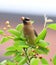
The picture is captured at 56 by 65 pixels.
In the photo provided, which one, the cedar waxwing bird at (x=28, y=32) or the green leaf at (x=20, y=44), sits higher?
the cedar waxwing bird at (x=28, y=32)

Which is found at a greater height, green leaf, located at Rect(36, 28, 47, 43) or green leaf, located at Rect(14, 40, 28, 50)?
green leaf, located at Rect(36, 28, 47, 43)

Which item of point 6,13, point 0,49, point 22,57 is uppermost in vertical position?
point 22,57

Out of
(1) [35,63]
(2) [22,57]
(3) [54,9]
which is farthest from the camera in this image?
(3) [54,9]

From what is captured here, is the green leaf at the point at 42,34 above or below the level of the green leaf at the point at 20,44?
above

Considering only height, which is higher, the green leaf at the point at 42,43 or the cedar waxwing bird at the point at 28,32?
the cedar waxwing bird at the point at 28,32

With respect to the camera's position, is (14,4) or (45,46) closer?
(45,46)

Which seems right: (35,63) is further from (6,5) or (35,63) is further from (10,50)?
(6,5)

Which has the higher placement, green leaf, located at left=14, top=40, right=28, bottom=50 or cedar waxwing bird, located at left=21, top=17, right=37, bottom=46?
cedar waxwing bird, located at left=21, top=17, right=37, bottom=46

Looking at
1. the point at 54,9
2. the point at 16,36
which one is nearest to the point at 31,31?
the point at 16,36

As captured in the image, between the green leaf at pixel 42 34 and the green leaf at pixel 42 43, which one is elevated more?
the green leaf at pixel 42 34

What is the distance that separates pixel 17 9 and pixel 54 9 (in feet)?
1.13

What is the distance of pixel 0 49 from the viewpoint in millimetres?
2336

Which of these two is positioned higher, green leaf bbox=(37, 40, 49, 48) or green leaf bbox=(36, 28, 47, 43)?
green leaf bbox=(36, 28, 47, 43)

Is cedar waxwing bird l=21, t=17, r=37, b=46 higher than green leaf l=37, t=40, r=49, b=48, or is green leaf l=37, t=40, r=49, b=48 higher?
cedar waxwing bird l=21, t=17, r=37, b=46
